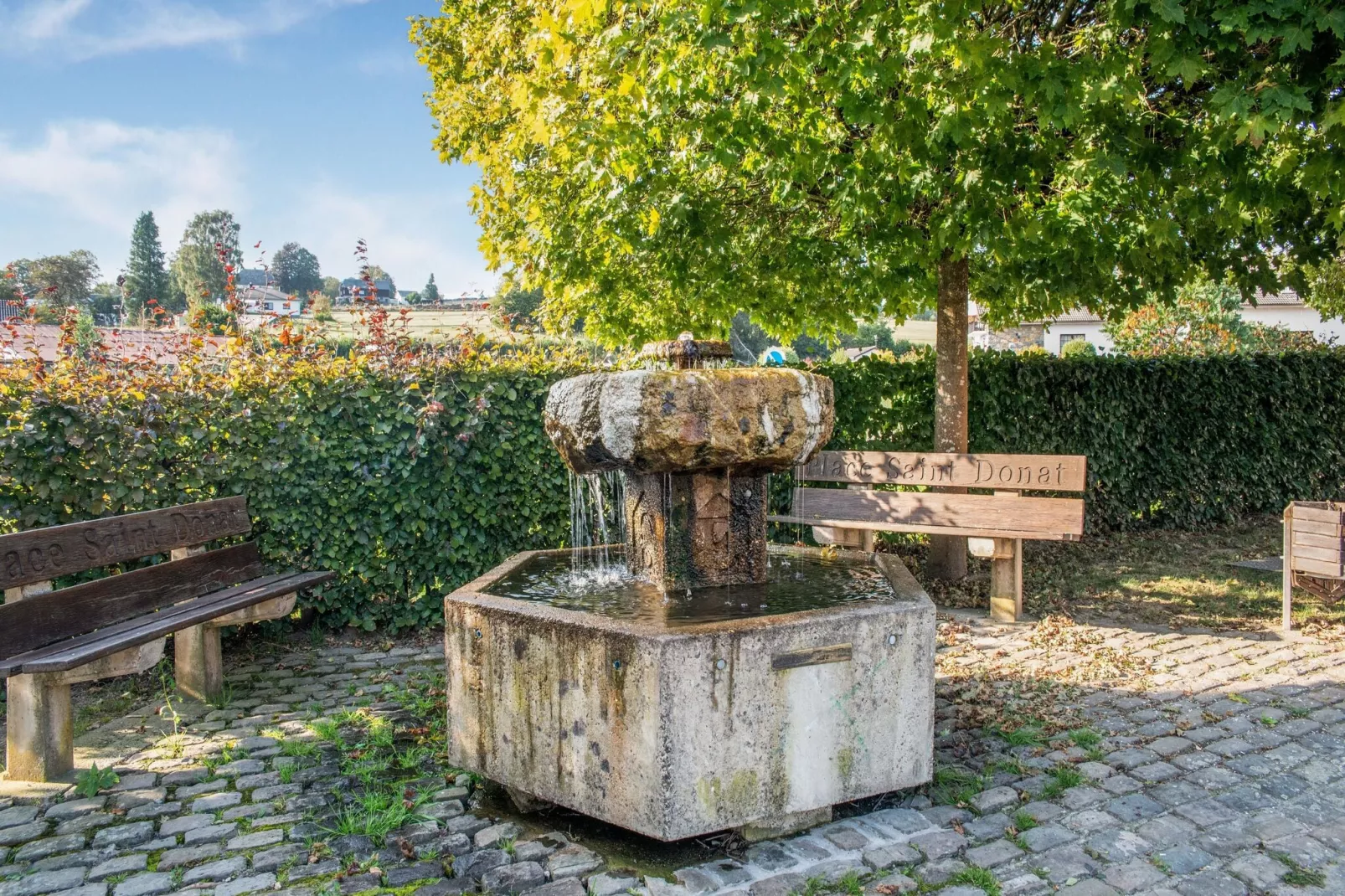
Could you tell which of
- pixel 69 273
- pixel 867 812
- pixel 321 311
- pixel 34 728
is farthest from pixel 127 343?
pixel 69 273

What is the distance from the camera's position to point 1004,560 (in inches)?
269

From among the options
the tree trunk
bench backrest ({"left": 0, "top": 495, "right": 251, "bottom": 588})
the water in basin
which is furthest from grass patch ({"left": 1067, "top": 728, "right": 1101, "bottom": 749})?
bench backrest ({"left": 0, "top": 495, "right": 251, "bottom": 588})

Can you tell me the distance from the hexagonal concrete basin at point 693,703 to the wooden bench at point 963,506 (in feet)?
9.83

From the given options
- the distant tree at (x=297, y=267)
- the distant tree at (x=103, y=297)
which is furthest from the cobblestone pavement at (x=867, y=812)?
the distant tree at (x=297, y=267)

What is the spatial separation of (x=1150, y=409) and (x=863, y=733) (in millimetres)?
8508

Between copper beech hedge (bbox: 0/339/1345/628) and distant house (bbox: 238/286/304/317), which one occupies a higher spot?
distant house (bbox: 238/286/304/317)

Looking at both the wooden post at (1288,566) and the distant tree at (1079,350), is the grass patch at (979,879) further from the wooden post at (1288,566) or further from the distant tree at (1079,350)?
the distant tree at (1079,350)

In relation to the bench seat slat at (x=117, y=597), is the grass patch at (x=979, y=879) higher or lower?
lower

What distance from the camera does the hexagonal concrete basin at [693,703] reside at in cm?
327

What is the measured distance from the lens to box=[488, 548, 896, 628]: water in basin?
3.83 m

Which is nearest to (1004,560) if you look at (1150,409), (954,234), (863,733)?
(954,234)

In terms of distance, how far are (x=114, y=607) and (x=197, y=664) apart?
592mm

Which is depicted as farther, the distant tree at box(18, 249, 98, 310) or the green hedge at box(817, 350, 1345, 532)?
the distant tree at box(18, 249, 98, 310)

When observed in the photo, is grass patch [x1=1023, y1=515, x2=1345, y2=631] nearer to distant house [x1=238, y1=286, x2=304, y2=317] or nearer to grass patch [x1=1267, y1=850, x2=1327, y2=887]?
grass patch [x1=1267, y1=850, x2=1327, y2=887]
